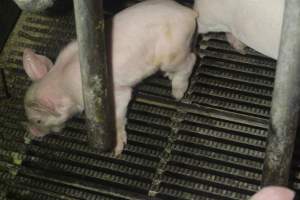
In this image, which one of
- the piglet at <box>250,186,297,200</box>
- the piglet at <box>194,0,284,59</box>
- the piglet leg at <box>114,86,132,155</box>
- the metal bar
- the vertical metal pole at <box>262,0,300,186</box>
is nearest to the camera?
the vertical metal pole at <box>262,0,300,186</box>

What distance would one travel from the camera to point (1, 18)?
3.05 m

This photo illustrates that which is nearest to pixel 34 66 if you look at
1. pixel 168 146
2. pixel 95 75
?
pixel 95 75

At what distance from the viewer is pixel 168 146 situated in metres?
2.68

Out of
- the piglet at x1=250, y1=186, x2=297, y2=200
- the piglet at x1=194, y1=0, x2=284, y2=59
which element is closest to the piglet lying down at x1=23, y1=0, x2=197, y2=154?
the piglet at x1=194, y1=0, x2=284, y2=59

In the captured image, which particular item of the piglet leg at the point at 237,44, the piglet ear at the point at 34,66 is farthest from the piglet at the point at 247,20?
the piglet ear at the point at 34,66

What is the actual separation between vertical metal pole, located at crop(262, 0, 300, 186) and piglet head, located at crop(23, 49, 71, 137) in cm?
90

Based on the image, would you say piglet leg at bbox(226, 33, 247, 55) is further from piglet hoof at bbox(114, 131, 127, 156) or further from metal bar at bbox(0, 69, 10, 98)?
metal bar at bbox(0, 69, 10, 98)

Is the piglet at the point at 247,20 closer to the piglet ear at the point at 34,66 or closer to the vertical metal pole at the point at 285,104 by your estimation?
the vertical metal pole at the point at 285,104

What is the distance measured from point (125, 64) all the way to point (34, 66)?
421mm

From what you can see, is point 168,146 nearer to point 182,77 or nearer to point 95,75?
point 182,77

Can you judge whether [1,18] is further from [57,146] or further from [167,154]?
[167,154]

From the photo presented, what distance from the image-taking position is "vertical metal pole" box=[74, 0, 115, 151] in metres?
2.07

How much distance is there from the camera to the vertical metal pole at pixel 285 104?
6.11 ft

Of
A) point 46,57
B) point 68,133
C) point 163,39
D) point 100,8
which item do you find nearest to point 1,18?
point 46,57
